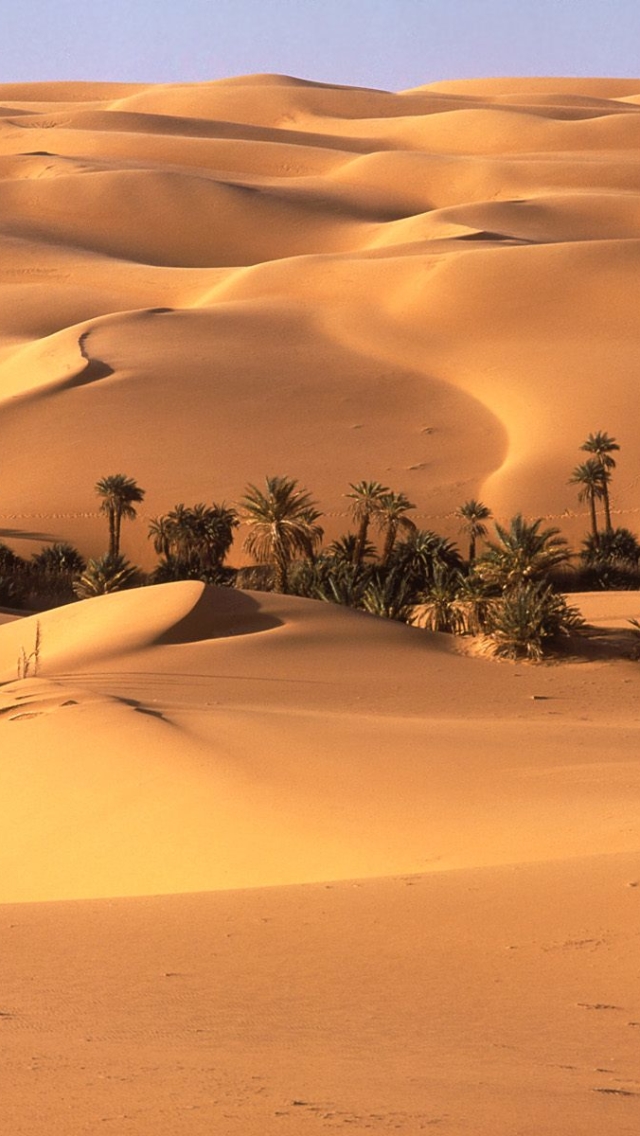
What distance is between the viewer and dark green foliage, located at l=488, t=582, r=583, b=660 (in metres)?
17.7

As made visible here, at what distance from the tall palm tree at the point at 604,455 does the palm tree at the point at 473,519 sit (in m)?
2.79

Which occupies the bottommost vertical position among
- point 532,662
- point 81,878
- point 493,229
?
point 81,878

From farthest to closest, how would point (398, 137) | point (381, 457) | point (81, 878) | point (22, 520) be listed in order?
point (398, 137) → point (381, 457) → point (22, 520) → point (81, 878)

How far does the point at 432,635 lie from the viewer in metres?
18.4

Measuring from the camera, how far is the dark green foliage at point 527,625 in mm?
17672

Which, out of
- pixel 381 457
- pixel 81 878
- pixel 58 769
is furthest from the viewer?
pixel 381 457

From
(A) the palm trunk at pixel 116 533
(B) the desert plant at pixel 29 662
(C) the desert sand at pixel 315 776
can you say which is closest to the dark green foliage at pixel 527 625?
(C) the desert sand at pixel 315 776

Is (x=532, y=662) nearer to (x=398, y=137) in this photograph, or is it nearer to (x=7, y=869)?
(x=7, y=869)

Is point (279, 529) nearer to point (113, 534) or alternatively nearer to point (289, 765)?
point (113, 534)

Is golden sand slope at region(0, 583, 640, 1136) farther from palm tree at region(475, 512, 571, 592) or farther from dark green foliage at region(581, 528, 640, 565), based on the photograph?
dark green foliage at region(581, 528, 640, 565)

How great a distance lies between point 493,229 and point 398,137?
3770 centimetres

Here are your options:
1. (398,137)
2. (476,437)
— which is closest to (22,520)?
(476,437)

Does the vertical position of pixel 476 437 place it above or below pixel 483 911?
above

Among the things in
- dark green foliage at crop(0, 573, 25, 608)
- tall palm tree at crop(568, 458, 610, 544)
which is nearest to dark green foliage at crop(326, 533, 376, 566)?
dark green foliage at crop(0, 573, 25, 608)
